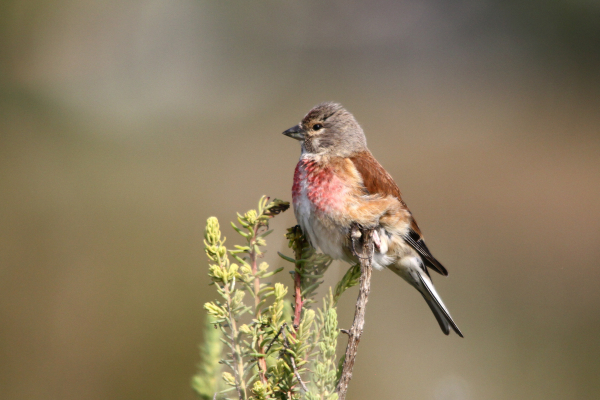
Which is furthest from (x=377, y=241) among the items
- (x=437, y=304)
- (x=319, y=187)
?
(x=437, y=304)

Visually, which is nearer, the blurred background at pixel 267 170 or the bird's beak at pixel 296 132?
the bird's beak at pixel 296 132

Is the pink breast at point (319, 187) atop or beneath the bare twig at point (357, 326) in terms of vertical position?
atop

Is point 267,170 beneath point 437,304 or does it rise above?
above

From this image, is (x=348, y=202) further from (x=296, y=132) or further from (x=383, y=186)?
(x=296, y=132)

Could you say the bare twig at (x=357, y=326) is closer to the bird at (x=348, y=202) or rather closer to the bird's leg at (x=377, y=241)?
the bird at (x=348, y=202)

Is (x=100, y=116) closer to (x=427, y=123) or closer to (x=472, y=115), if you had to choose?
(x=427, y=123)

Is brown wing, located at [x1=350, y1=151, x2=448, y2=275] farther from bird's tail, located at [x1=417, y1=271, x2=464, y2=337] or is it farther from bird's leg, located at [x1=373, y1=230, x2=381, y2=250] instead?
bird's leg, located at [x1=373, y1=230, x2=381, y2=250]

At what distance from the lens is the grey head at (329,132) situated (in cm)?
238

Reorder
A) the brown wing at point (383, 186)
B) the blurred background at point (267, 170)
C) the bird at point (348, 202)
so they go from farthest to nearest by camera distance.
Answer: the blurred background at point (267, 170) → the brown wing at point (383, 186) → the bird at point (348, 202)

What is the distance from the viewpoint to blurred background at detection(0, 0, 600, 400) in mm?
3461

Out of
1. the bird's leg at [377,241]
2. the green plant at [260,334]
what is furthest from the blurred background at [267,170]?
the bird's leg at [377,241]

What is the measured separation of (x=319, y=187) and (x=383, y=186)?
28 cm

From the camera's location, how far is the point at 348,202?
203 cm

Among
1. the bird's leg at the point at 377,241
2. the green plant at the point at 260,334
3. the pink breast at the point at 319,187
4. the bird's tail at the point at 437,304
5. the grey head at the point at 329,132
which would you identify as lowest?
the bird's tail at the point at 437,304
